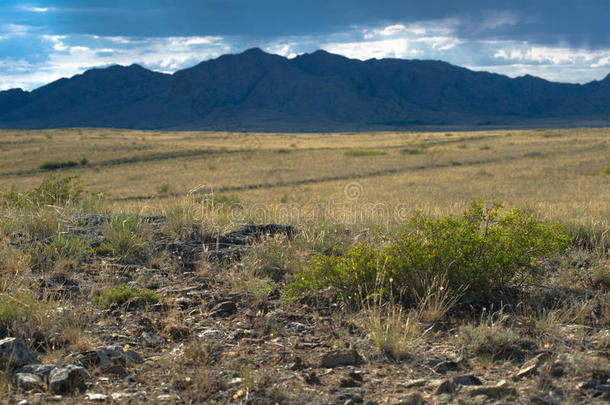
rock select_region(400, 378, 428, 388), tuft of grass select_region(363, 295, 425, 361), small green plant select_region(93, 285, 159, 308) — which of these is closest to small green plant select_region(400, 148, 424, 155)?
small green plant select_region(93, 285, 159, 308)

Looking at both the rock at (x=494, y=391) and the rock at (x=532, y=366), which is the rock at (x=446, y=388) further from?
the rock at (x=532, y=366)

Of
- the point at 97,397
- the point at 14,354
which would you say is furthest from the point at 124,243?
the point at 97,397

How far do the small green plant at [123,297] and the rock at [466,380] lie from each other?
272 centimetres

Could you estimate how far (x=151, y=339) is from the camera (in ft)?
13.6

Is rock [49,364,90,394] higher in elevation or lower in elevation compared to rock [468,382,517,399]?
higher

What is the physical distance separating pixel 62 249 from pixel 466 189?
75.0 ft

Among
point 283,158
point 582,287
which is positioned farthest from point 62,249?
point 283,158

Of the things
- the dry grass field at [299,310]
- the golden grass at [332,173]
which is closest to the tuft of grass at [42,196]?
the dry grass field at [299,310]

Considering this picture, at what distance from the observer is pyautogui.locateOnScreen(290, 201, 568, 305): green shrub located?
483 cm

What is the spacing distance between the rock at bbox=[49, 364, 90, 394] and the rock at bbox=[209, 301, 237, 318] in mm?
1369

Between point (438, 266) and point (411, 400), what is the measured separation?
6.10 ft

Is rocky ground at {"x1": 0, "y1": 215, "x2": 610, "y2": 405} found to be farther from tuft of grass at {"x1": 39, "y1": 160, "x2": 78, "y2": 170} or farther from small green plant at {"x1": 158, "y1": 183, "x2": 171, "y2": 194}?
tuft of grass at {"x1": 39, "y1": 160, "x2": 78, "y2": 170}

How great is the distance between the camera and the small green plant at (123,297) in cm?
476

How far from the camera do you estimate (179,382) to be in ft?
11.4
